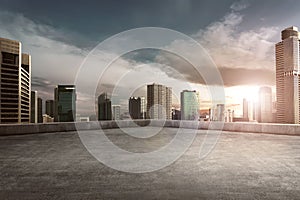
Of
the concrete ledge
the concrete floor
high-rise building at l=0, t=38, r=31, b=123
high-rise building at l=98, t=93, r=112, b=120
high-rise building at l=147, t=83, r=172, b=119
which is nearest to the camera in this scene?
the concrete floor

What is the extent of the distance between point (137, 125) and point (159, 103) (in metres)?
6.95

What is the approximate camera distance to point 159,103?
34281 mm

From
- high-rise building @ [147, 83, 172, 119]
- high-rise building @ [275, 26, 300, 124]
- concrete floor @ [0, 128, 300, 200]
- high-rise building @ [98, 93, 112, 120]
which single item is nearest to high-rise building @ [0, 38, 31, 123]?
high-rise building @ [147, 83, 172, 119]

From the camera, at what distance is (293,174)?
657 cm

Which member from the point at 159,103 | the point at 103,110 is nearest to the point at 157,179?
the point at 103,110

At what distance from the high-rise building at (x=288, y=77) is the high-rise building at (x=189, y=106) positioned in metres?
138

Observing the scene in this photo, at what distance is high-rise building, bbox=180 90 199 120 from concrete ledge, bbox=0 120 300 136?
1308 millimetres

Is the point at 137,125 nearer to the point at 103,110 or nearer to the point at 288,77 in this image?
the point at 103,110

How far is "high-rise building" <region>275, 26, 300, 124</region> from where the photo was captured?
147750 mm

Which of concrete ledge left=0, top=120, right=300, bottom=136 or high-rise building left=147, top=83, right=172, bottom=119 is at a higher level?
high-rise building left=147, top=83, right=172, bottom=119

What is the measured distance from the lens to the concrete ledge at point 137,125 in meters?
17.7

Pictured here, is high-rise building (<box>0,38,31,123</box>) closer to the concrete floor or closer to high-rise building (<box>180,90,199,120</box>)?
high-rise building (<box>180,90,199,120</box>)

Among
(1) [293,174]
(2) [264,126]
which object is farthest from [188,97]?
(1) [293,174]

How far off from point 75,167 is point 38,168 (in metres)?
1.12
